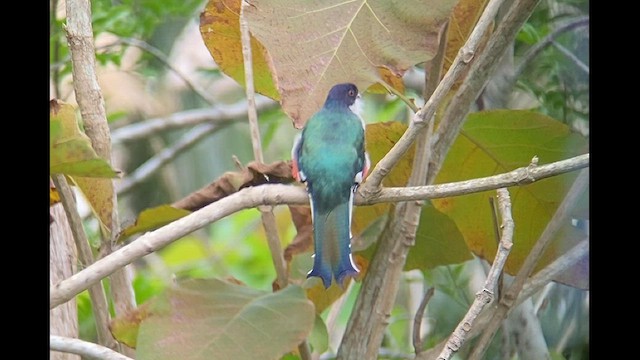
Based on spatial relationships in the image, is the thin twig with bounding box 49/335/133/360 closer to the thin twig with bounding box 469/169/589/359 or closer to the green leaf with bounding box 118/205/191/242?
the green leaf with bounding box 118/205/191/242

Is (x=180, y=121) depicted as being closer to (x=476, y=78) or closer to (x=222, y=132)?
(x=222, y=132)

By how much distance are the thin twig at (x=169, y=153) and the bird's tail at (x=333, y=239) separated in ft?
1.79

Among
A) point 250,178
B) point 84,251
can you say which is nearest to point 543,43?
point 250,178

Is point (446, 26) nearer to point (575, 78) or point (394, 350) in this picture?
point (575, 78)

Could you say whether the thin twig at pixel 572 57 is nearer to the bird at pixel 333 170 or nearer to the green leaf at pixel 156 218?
the bird at pixel 333 170

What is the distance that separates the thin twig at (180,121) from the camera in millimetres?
1279

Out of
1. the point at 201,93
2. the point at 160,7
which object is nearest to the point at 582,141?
the point at 160,7

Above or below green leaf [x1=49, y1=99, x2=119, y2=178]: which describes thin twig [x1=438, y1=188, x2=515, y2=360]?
below

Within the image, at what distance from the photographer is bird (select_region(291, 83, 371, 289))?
66cm

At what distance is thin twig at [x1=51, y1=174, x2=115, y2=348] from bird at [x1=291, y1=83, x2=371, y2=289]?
0.16 metres

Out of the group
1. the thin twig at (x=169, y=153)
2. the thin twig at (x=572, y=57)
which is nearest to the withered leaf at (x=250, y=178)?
the thin twig at (x=572, y=57)

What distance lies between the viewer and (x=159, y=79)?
4.31ft

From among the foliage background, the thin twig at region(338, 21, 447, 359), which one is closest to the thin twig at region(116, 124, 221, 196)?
the foliage background

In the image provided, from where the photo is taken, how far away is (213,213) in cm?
62
